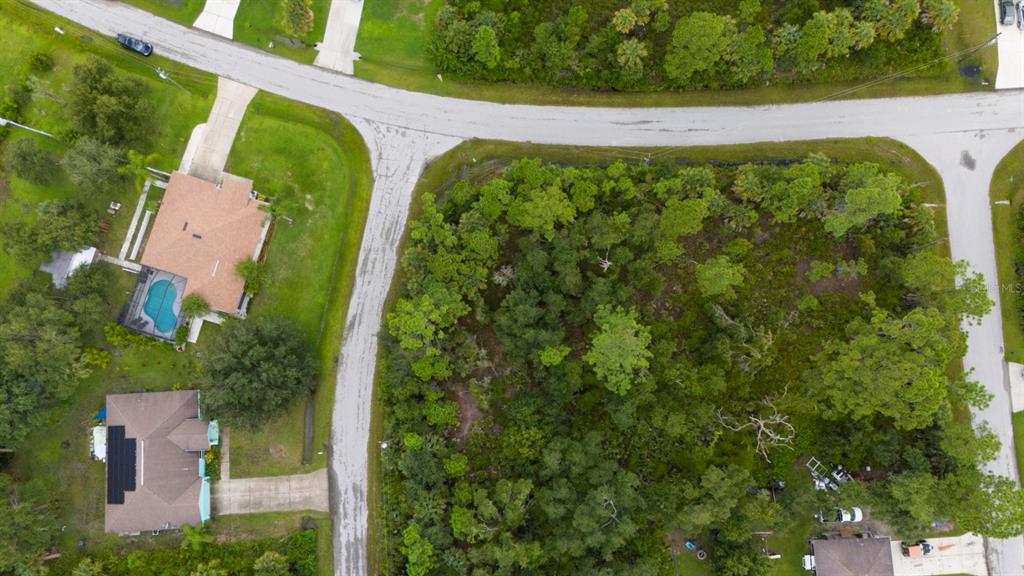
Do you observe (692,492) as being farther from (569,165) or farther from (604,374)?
(569,165)

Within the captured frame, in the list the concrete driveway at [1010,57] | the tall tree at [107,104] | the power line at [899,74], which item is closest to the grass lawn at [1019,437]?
the concrete driveway at [1010,57]

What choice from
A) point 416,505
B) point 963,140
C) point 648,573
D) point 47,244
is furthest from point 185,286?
point 963,140

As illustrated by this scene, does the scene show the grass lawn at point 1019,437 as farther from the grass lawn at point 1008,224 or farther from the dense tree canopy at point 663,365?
the grass lawn at point 1008,224

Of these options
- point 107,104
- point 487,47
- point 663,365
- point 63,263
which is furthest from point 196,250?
point 663,365

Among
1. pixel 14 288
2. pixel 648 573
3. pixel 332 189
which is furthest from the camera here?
pixel 332 189

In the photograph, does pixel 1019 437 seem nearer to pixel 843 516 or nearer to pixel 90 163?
pixel 843 516
